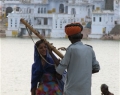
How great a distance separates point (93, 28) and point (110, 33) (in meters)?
1.16

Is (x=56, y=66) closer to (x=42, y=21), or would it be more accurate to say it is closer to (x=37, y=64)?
(x=37, y=64)

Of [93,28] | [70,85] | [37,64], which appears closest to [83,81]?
[70,85]

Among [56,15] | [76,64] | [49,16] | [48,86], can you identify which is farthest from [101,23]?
[76,64]

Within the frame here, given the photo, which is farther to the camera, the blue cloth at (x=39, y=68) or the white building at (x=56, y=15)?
the white building at (x=56, y=15)

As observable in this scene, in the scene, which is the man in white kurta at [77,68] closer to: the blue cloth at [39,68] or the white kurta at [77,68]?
the white kurta at [77,68]

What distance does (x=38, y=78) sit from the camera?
371 centimetres

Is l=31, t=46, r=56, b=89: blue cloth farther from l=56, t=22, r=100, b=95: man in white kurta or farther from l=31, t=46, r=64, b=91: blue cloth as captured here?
l=56, t=22, r=100, b=95: man in white kurta

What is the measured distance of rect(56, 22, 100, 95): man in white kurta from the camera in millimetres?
3281

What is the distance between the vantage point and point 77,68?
10.8ft

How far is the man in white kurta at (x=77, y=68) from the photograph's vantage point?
3.28 m

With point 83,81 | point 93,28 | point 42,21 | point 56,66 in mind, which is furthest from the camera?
point 42,21

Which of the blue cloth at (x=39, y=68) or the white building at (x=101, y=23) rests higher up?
the blue cloth at (x=39, y=68)

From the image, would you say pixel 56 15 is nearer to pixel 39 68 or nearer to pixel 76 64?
pixel 39 68

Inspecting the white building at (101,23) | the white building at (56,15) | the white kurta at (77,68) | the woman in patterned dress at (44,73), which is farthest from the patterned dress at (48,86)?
the white building at (101,23)
